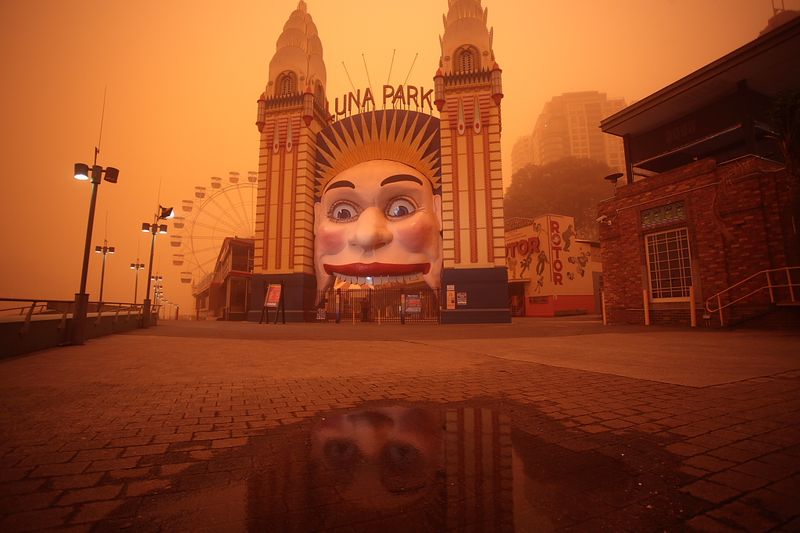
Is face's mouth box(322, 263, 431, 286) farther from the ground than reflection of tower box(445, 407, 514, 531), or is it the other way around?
face's mouth box(322, 263, 431, 286)

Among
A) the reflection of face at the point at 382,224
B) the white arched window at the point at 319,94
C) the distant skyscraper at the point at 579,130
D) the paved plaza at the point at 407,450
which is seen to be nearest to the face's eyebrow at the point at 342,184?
the reflection of face at the point at 382,224

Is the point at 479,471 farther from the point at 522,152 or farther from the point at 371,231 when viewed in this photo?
the point at 522,152

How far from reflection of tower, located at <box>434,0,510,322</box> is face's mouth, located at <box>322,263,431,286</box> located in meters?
1.57

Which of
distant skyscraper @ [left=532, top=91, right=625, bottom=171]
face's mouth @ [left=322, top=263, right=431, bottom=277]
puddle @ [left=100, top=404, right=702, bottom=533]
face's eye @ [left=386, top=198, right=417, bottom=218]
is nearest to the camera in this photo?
puddle @ [left=100, top=404, right=702, bottom=533]

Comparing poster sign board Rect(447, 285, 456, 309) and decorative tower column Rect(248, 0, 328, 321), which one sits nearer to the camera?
poster sign board Rect(447, 285, 456, 309)

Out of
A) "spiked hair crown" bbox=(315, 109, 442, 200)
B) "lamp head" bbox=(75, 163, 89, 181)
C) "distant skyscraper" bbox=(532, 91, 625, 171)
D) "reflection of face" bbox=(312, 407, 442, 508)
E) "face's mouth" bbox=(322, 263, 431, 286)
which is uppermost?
"distant skyscraper" bbox=(532, 91, 625, 171)

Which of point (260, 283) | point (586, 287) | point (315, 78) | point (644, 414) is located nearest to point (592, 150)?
point (586, 287)

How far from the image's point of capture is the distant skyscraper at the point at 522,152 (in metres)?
125

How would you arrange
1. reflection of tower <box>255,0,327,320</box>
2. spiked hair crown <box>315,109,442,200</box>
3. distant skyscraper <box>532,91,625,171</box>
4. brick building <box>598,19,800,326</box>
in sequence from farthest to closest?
distant skyscraper <box>532,91,625,171</box> < reflection of tower <box>255,0,327,320</box> < spiked hair crown <box>315,109,442,200</box> < brick building <box>598,19,800,326</box>

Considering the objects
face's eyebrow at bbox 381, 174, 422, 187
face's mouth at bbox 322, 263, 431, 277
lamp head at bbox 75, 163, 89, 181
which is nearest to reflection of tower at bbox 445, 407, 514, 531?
lamp head at bbox 75, 163, 89, 181

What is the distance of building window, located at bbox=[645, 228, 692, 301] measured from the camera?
12609 mm

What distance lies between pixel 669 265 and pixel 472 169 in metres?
9.74

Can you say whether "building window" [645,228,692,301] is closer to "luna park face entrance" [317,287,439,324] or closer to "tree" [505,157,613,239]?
"luna park face entrance" [317,287,439,324]

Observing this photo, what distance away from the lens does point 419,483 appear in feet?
6.34
